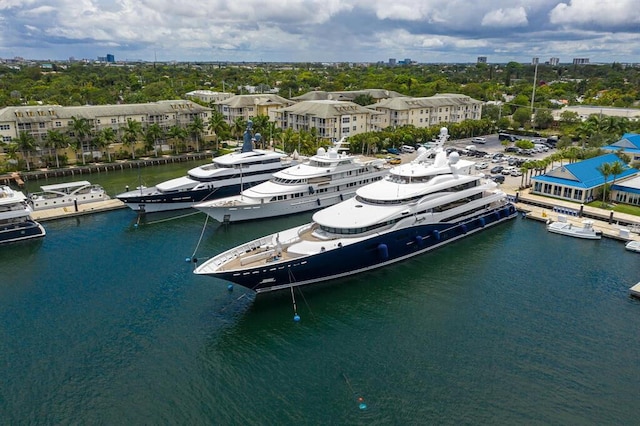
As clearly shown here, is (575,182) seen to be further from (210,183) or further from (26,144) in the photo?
(26,144)

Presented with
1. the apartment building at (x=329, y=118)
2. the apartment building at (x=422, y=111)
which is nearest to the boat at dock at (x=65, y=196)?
the apartment building at (x=329, y=118)

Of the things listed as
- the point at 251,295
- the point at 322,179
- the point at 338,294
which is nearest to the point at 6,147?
the point at 322,179

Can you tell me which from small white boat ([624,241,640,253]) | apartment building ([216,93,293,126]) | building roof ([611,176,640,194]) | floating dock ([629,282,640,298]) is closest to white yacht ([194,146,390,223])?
building roof ([611,176,640,194])

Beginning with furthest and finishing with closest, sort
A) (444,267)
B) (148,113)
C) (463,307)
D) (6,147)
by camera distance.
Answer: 1. (148,113)
2. (6,147)
3. (444,267)
4. (463,307)

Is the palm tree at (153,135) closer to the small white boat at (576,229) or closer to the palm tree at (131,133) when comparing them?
the palm tree at (131,133)

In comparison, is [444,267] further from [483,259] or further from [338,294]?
[338,294]
